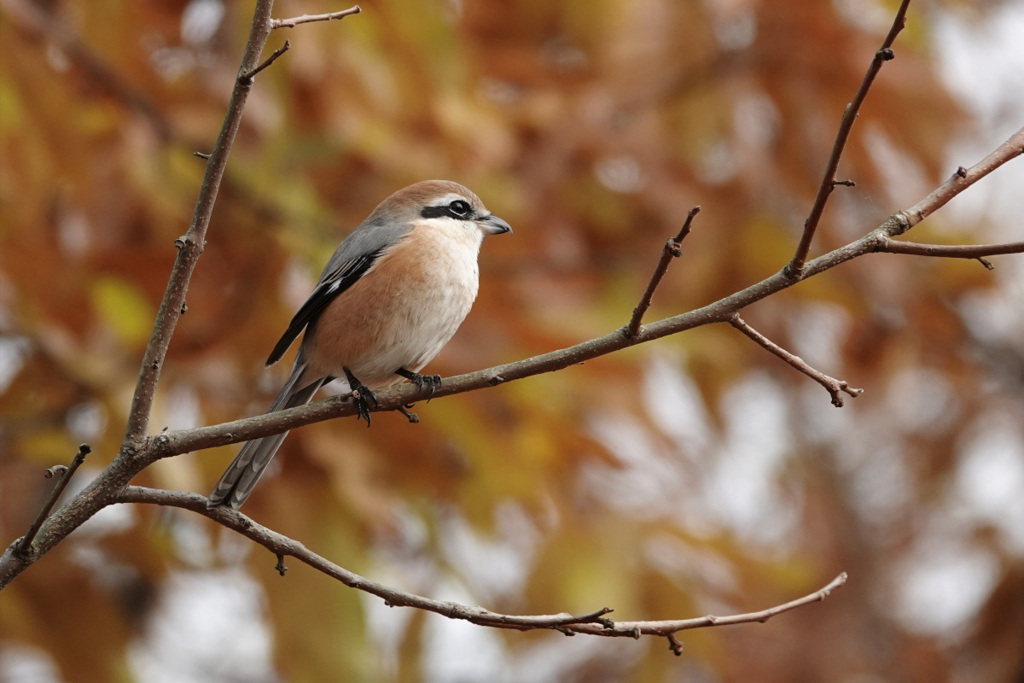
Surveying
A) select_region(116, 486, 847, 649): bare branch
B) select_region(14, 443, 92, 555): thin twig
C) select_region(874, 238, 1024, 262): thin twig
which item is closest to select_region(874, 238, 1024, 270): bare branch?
select_region(874, 238, 1024, 262): thin twig

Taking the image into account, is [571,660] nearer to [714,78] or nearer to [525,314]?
[525,314]

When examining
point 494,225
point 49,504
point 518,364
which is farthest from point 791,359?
point 494,225

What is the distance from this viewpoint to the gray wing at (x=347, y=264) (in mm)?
3980

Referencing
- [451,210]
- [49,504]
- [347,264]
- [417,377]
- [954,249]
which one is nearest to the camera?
[49,504]

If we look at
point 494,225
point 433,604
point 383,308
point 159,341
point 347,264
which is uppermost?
point 494,225

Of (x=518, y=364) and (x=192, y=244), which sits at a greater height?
(x=192, y=244)

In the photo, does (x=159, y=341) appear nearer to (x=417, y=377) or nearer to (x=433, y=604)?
(x=433, y=604)

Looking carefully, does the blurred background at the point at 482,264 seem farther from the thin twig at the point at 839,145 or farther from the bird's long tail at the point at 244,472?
the thin twig at the point at 839,145

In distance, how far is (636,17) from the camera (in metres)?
5.09

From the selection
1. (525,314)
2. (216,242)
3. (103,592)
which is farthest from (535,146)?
(103,592)

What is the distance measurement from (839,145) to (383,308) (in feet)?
6.85

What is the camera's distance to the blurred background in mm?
4047

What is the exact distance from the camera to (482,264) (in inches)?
194

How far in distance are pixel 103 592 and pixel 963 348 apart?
5121 mm
